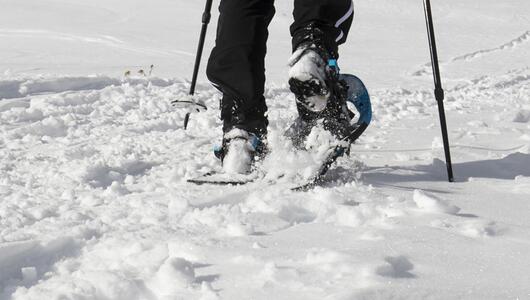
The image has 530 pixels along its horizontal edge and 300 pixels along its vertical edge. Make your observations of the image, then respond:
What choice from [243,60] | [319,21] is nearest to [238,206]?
[243,60]

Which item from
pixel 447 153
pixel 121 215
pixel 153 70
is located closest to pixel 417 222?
pixel 447 153

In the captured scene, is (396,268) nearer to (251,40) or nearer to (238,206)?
(238,206)

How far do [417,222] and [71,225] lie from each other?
116 centimetres

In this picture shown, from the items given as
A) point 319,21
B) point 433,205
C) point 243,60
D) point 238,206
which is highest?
point 319,21

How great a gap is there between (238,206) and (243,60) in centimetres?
84

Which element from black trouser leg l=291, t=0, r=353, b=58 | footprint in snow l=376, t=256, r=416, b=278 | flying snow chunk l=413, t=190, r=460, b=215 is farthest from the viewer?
black trouser leg l=291, t=0, r=353, b=58

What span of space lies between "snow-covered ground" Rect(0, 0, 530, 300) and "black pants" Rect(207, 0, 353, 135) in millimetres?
179

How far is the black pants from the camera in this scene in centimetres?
299

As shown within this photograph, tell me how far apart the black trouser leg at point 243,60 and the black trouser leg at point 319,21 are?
0.52ft

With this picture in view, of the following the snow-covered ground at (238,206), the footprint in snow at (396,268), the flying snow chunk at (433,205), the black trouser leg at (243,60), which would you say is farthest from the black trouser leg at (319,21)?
the footprint in snow at (396,268)

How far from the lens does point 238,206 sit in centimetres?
245

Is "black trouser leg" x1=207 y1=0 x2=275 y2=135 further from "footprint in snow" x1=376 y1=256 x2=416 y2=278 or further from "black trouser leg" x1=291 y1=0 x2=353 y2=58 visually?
"footprint in snow" x1=376 y1=256 x2=416 y2=278

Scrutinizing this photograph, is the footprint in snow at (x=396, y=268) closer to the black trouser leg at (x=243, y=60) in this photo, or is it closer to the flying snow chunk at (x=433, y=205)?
the flying snow chunk at (x=433, y=205)

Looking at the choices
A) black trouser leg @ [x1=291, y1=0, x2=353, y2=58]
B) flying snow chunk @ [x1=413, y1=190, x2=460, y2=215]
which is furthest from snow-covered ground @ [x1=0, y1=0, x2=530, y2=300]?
black trouser leg @ [x1=291, y1=0, x2=353, y2=58]
